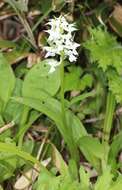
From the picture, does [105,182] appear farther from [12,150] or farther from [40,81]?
[40,81]

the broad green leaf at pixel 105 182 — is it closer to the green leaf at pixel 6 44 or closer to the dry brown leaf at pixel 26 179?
the dry brown leaf at pixel 26 179

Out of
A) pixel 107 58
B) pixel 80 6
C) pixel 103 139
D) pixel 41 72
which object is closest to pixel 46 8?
pixel 80 6

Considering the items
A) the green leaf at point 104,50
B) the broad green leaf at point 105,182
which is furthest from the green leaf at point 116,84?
the broad green leaf at point 105,182

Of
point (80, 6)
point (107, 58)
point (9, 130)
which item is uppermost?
point (80, 6)

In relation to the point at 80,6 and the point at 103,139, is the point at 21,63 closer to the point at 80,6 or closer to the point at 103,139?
the point at 80,6

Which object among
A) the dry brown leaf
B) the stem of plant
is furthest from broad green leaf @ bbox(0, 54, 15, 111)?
the stem of plant

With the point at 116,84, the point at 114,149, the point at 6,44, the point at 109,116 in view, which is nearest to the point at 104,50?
the point at 116,84

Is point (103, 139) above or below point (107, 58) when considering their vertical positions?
below
